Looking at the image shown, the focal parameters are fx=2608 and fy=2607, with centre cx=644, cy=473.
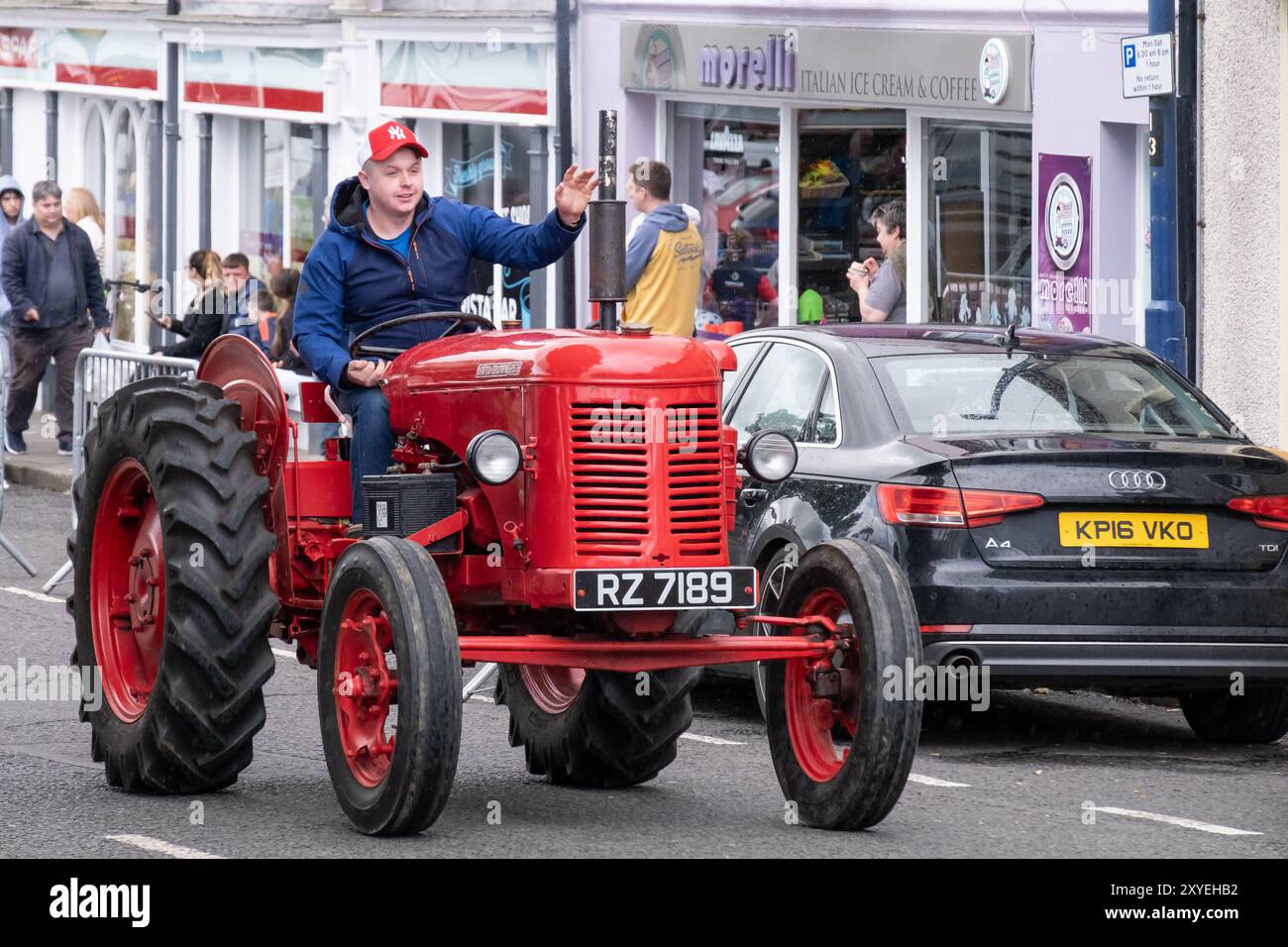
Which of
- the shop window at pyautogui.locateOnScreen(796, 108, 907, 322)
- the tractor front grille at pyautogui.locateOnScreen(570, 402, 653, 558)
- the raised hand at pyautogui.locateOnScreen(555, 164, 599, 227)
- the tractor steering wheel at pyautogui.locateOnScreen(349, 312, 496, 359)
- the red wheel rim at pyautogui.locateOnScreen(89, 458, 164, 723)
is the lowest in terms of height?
the red wheel rim at pyautogui.locateOnScreen(89, 458, 164, 723)

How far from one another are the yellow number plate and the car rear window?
1.86 feet

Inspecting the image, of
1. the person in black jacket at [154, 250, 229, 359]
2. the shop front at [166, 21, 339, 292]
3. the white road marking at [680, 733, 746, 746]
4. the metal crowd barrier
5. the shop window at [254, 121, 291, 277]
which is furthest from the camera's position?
the shop window at [254, 121, 291, 277]

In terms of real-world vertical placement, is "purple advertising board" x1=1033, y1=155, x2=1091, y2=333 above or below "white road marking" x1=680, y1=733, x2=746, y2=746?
above

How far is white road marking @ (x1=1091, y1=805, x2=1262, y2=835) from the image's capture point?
8.37 m

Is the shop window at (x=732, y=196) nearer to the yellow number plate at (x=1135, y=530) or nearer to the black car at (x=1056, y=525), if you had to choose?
the black car at (x=1056, y=525)

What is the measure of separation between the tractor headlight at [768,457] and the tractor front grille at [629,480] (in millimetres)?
294

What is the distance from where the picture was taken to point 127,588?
9305mm

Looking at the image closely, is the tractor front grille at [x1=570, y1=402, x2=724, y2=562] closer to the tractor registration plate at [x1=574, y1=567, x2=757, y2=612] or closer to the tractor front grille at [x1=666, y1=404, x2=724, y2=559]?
the tractor front grille at [x1=666, y1=404, x2=724, y2=559]

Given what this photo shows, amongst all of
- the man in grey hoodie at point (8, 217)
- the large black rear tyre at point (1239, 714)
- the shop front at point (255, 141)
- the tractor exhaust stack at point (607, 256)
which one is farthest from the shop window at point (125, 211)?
the tractor exhaust stack at point (607, 256)

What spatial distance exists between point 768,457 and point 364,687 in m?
1.45

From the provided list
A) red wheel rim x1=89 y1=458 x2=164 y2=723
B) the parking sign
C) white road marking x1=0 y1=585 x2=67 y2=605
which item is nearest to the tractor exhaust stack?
red wheel rim x1=89 y1=458 x2=164 y2=723

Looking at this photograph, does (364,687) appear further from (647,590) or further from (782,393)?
(782,393)

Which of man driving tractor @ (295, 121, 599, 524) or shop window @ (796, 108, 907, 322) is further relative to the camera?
Answer: shop window @ (796, 108, 907, 322)

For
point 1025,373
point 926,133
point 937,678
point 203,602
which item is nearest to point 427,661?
point 203,602
